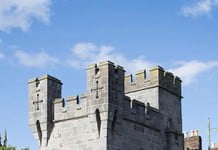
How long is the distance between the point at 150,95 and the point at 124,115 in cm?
386

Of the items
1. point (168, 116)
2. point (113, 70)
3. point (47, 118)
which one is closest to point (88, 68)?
point (113, 70)

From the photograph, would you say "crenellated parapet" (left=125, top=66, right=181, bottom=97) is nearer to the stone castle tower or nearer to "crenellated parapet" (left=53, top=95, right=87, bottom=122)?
the stone castle tower

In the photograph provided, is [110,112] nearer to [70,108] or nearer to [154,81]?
[70,108]

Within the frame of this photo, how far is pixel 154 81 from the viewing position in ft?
124

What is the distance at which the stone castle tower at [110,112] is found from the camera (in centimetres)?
3362

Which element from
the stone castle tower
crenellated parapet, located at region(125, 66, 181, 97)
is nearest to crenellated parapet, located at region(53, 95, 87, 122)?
the stone castle tower

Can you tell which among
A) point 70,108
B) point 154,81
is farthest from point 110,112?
point 154,81

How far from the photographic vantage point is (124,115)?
113ft

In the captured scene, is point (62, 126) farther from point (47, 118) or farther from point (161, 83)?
point (161, 83)

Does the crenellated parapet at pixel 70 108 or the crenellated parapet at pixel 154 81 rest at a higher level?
the crenellated parapet at pixel 154 81

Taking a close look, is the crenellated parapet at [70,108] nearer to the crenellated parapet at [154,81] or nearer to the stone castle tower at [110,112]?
the stone castle tower at [110,112]

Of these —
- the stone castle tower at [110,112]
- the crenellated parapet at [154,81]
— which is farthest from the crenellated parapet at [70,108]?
the crenellated parapet at [154,81]

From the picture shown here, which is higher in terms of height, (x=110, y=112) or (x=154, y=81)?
(x=154, y=81)

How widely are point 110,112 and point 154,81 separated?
17.2 ft
